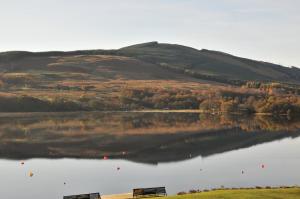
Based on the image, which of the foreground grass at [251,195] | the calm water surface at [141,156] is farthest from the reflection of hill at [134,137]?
the foreground grass at [251,195]

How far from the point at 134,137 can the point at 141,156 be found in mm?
34994

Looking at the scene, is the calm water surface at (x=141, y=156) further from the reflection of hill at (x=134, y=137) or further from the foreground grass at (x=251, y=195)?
the foreground grass at (x=251, y=195)

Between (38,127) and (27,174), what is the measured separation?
84926 millimetres

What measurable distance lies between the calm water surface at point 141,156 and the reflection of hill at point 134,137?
8.9 inches

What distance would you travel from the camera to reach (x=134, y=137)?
145000 mm

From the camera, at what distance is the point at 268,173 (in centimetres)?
8519

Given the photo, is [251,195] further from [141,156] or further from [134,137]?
[134,137]

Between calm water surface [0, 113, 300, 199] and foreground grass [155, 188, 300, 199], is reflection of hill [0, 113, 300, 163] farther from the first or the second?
foreground grass [155, 188, 300, 199]

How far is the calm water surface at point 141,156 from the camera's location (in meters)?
77.1

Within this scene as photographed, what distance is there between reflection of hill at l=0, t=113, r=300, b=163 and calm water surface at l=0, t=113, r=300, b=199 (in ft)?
0.74

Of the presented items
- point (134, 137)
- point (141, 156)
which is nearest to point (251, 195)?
point (141, 156)

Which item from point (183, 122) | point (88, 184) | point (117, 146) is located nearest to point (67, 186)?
point (88, 184)

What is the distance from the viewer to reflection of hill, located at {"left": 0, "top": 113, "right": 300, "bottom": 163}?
383 feet

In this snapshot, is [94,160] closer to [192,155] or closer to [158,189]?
[192,155]
